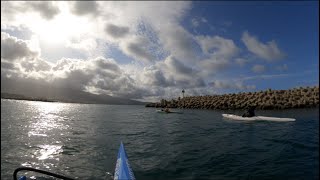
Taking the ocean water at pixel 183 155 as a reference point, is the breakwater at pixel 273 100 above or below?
above

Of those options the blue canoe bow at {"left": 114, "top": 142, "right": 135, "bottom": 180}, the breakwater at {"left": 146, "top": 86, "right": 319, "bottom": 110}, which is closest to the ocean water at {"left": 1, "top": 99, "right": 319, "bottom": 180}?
the blue canoe bow at {"left": 114, "top": 142, "right": 135, "bottom": 180}

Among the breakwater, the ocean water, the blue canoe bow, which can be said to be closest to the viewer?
the blue canoe bow

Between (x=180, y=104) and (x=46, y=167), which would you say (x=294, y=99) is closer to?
(x=180, y=104)

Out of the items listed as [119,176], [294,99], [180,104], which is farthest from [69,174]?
[180,104]

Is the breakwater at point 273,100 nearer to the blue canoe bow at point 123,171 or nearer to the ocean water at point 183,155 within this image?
the ocean water at point 183,155

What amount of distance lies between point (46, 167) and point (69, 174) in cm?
246

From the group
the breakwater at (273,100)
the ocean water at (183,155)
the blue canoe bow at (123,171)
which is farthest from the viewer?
the breakwater at (273,100)

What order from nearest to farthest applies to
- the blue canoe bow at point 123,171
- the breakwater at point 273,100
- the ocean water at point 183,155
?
the blue canoe bow at point 123,171 → the ocean water at point 183,155 → the breakwater at point 273,100

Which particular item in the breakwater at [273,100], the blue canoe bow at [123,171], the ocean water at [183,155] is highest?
the breakwater at [273,100]

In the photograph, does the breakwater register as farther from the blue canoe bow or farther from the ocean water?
the blue canoe bow

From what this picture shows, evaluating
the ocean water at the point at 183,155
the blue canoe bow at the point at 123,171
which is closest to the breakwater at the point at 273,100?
the ocean water at the point at 183,155

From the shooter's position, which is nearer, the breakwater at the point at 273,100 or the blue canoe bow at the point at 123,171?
the blue canoe bow at the point at 123,171

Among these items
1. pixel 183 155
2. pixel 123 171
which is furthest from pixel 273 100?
pixel 123 171

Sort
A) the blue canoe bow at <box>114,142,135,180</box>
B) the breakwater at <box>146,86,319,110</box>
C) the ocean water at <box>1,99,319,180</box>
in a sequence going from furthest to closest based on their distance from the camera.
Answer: the breakwater at <box>146,86,319,110</box>, the ocean water at <box>1,99,319,180</box>, the blue canoe bow at <box>114,142,135,180</box>
